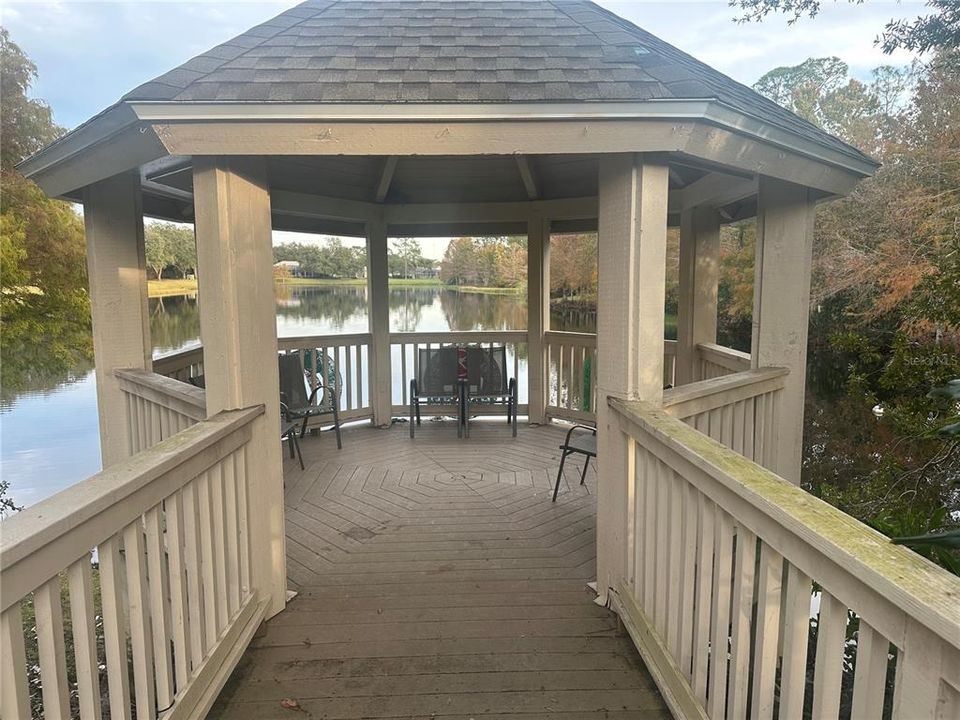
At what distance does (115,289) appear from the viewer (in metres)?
3.39

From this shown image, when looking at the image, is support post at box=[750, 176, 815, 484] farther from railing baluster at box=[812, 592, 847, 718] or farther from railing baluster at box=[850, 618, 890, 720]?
railing baluster at box=[850, 618, 890, 720]

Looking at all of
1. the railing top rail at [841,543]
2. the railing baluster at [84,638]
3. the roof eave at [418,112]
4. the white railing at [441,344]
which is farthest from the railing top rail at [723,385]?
the white railing at [441,344]

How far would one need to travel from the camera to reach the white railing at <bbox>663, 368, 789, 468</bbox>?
2.58 m

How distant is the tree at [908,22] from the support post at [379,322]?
4.64 meters

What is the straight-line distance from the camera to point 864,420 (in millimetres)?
9500

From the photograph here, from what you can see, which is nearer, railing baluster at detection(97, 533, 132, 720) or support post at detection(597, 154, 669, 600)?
railing baluster at detection(97, 533, 132, 720)

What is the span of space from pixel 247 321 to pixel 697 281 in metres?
3.70

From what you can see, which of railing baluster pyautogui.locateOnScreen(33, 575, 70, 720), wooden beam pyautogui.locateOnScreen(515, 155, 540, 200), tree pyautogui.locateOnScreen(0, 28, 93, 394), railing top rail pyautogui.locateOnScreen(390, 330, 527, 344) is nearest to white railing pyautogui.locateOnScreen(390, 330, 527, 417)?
railing top rail pyautogui.locateOnScreen(390, 330, 527, 344)

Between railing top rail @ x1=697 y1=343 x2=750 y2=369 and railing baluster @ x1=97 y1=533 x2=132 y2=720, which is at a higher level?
railing top rail @ x1=697 y1=343 x2=750 y2=369

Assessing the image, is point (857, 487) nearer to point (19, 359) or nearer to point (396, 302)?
point (396, 302)

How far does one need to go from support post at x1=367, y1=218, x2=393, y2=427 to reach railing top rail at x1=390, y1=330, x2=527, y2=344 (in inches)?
6.5

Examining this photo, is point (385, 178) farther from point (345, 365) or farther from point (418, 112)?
point (418, 112)

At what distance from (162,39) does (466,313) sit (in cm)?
2091

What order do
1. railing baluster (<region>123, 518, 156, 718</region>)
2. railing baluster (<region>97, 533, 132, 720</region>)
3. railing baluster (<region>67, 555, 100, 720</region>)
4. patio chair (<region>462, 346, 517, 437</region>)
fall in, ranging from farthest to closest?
patio chair (<region>462, 346, 517, 437</region>)
railing baluster (<region>123, 518, 156, 718</region>)
railing baluster (<region>97, 533, 132, 720</region>)
railing baluster (<region>67, 555, 100, 720</region>)
